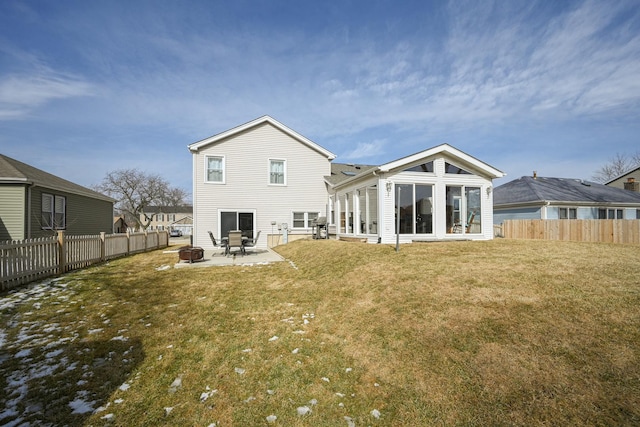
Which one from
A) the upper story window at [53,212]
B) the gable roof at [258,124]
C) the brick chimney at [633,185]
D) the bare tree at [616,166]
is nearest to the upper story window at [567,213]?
the brick chimney at [633,185]

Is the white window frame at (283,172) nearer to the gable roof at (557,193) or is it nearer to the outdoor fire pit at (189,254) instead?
the outdoor fire pit at (189,254)

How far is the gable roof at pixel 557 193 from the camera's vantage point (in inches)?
808

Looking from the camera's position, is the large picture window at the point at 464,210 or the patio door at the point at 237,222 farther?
the patio door at the point at 237,222

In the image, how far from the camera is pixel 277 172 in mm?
18562

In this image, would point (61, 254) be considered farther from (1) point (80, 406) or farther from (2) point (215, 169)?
(2) point (215, 169)

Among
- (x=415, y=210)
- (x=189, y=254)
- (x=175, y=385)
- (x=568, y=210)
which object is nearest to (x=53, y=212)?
(x=189, y=254)

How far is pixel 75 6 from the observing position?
10391 millimetres

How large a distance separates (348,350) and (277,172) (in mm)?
15150

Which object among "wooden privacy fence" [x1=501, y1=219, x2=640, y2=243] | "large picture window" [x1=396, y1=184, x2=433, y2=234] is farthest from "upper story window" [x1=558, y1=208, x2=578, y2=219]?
"large picture window" [x1=396, y1=184, x2=433, y2=234]

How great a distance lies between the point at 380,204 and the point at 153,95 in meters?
14.0

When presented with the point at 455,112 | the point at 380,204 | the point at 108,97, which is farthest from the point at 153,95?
the point at 455,112

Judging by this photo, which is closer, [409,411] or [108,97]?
[409,411]

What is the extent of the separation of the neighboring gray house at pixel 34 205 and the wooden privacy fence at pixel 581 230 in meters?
25.1

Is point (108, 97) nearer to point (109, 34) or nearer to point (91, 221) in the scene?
point (109, 34)
